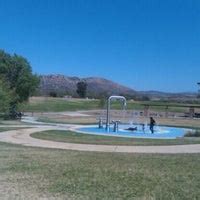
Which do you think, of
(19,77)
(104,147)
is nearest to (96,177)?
(104,147)

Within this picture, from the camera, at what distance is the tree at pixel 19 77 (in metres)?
51.8

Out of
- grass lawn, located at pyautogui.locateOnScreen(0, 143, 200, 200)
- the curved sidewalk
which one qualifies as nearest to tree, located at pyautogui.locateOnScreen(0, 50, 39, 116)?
the curved sidewalk

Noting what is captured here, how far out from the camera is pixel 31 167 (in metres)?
14.4

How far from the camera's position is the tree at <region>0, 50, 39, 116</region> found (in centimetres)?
5178

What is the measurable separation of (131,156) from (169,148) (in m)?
4.84

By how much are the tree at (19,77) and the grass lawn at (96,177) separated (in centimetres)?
3405

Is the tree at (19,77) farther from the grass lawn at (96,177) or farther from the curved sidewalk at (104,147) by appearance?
the grass lawn at (96,177)

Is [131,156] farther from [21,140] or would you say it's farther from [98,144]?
[21,140]

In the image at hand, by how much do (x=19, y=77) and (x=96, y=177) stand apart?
40.2 m

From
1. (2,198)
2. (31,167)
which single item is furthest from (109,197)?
(31,167)

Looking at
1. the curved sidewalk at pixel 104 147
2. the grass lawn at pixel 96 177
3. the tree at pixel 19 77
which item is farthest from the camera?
the tree at pixel 19 77

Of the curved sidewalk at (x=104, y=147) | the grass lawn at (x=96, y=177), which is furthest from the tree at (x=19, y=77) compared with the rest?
the grass lawn at (x=96, y=177)

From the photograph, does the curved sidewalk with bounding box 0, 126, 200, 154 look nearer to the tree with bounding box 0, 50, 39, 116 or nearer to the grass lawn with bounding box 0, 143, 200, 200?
the grass lawn with bounding box 0, 143, 200, 200

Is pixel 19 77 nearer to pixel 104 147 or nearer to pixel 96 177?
pixel 104 147
